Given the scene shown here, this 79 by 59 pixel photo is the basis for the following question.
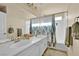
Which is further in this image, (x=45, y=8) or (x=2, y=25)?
(x=45, y=8)

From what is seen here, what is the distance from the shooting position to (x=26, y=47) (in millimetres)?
1445

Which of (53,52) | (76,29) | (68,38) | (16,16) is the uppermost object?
(16,16)

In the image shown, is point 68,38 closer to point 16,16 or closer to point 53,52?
point 53,52

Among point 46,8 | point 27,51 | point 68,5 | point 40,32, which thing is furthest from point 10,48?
point 68,5

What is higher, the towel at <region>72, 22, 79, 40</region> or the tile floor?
the towel at <region>72, 22, 79, 40</region>

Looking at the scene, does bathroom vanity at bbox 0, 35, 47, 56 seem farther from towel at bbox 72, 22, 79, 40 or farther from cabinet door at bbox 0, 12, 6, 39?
towel at bbox 72, 22, 79, 40

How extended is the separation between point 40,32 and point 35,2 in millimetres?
386

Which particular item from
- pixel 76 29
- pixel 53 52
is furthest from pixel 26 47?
pixel 76 29

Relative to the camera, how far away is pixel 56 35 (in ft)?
5.08

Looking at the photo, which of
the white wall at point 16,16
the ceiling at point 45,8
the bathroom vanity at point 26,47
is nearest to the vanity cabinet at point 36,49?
the bathroom vanity at point 26,47

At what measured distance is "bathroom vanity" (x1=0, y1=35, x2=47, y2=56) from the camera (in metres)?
1.37

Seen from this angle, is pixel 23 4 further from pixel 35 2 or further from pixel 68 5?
pixel 68 5

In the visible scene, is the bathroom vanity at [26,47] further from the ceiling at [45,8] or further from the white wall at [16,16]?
the ceiling at [45,8]

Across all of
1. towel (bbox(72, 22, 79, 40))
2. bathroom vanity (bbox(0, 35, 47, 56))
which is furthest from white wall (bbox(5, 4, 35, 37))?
towel (bbox(72, 22, 79, 40))
